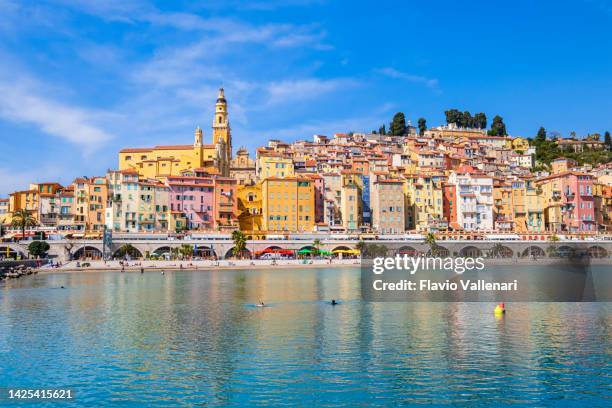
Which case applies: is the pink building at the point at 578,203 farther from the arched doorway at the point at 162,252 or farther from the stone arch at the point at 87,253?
the stone arch at the point at 87,253

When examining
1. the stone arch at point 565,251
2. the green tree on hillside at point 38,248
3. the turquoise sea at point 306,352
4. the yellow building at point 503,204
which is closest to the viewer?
the turquoise sea at point 306,352

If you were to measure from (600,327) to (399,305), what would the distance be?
13.9 m

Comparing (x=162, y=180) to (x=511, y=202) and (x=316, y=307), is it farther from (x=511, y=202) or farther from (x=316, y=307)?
(x=316, y=307)

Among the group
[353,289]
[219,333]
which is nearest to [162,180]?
[353,289]

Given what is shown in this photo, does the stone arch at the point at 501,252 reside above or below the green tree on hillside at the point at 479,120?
below

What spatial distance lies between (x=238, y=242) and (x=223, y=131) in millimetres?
46781

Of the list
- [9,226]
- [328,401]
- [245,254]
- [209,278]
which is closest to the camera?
[328,401]

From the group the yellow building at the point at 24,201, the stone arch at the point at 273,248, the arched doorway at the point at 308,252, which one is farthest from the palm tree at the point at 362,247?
the yellow building at the point at 24,201

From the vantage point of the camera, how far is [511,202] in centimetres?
11744

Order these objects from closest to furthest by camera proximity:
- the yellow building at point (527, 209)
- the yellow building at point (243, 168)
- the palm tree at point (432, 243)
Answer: the palm tree at point (432, 243) → the yellow building at point (527, 209) → the yellow building at point (243, 168)

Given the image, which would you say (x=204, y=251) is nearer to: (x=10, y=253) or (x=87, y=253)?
(x=87, y=253)

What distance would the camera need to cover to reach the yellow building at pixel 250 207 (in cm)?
10994

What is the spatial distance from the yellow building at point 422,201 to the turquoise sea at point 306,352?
64.3 meters

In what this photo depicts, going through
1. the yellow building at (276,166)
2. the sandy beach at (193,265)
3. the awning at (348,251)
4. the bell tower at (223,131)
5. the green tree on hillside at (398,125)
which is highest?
the green tree on hillside at (398,125)
